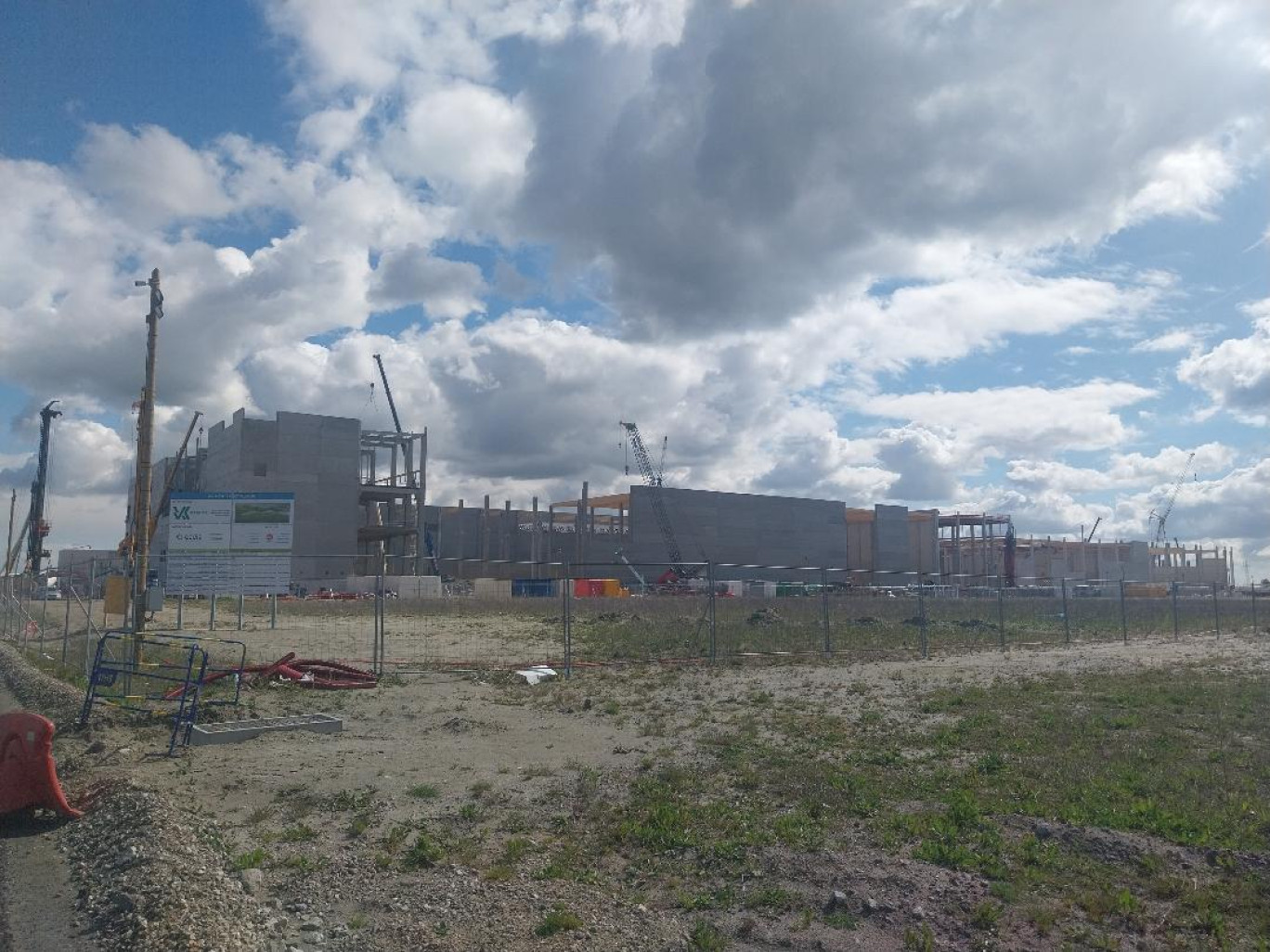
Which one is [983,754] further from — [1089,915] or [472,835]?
[472,835]

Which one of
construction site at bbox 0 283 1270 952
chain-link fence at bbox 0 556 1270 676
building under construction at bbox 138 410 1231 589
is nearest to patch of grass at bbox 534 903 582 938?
construction site at bbox 0 283 1270 952

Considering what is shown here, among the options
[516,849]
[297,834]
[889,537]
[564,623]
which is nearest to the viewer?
[516,849]

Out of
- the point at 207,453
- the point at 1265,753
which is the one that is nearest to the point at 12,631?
the point at 1265,753

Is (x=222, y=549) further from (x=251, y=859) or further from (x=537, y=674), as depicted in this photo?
(x=251, y=859)

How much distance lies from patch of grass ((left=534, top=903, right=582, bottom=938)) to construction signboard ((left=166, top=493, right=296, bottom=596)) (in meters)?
17.5

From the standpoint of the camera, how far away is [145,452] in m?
18.9

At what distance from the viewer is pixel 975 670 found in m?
21.3

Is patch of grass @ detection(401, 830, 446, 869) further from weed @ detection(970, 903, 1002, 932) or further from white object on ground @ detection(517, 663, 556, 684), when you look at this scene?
white object on ground @ detection(517, 663, 556, 684)

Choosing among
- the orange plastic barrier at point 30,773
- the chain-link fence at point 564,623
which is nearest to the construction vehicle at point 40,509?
the chain-link fence at point 564,623

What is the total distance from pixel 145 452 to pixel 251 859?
515 inches

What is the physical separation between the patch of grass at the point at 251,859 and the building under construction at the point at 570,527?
51.2m

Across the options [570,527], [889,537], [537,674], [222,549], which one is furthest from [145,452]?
[889,537]

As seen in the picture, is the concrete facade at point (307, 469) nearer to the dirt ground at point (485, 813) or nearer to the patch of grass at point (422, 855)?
the dirt ground at point (485, 813)

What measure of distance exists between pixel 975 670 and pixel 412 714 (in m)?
11.9
